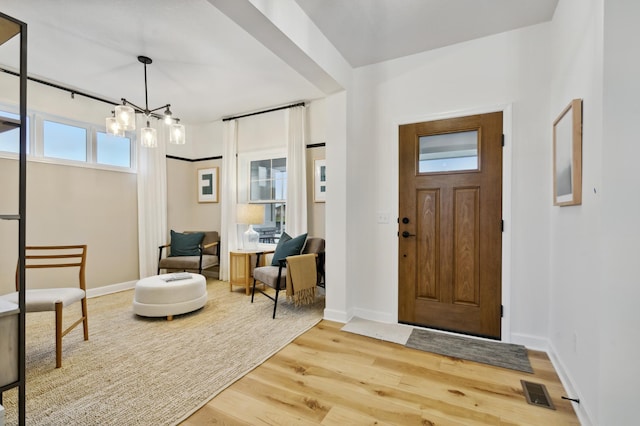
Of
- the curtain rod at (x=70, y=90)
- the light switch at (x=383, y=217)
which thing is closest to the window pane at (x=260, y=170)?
the curtain rod at (x=70, y=90)

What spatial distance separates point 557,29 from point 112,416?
13.0 ft

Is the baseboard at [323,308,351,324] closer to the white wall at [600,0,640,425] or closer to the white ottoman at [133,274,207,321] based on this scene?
the white ottoman at [133,274,207,321]

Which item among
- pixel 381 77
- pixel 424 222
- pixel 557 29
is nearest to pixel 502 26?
pixel 557 29

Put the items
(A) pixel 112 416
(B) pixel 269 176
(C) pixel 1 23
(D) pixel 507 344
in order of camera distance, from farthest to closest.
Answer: (B) pixel 269 176 → (D) pixel 507 344 → (A) pixel 112 416 → (C) pixel 1 23

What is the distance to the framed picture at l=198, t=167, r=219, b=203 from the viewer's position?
16.8ft

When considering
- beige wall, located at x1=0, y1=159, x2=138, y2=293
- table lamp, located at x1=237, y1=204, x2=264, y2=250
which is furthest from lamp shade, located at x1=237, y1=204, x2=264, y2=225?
beige wall, located at x1=0, y1=159, x2=138, y2=293

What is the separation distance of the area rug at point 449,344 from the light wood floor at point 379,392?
0.08 meters

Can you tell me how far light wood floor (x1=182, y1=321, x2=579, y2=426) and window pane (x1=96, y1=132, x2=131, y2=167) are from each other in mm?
3786

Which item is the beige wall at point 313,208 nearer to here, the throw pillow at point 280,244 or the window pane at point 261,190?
the throw pillow at point 280,244

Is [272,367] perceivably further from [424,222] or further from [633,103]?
[633,103]

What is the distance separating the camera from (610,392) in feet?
4.44

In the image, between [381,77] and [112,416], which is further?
[381,77]

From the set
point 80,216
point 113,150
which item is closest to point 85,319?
point 80,216

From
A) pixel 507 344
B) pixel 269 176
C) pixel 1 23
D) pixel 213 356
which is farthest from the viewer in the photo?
pixel 269 176
